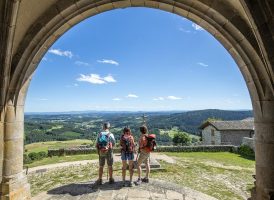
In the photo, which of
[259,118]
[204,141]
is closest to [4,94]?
[259,118]

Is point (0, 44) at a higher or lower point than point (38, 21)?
lower

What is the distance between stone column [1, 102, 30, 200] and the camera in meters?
4.21

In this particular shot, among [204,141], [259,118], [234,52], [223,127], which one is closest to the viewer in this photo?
[259,118]

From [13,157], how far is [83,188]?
211 cm

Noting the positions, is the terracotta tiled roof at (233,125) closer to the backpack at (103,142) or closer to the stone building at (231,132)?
the stone building at (231,132)

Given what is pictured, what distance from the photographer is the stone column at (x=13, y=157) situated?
13.8 ft

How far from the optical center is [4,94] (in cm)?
409

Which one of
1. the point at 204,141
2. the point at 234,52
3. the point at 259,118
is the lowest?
the point at 204,141

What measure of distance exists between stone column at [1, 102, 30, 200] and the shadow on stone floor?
1367 mm

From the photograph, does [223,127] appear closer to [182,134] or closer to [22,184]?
[182,134]

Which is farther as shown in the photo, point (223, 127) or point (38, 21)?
point (223, 127)

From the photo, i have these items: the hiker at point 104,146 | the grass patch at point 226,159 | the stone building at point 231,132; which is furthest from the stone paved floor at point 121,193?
the stone building at point 231,132

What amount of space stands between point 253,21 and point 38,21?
331 centimetres

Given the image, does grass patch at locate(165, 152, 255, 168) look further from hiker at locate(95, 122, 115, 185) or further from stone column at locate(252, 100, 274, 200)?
stone column at locate(252, 100, 274, 200)
